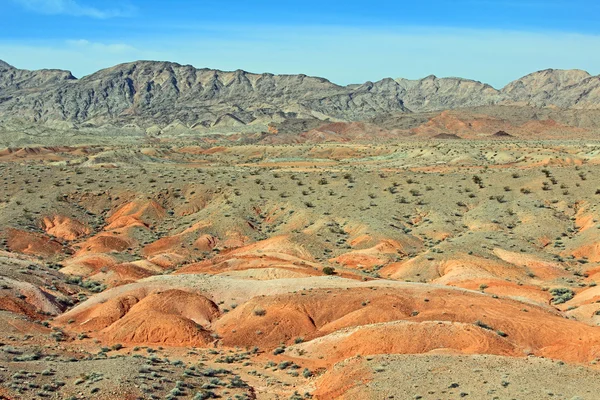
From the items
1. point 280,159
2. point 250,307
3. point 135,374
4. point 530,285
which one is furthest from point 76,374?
point 280,159

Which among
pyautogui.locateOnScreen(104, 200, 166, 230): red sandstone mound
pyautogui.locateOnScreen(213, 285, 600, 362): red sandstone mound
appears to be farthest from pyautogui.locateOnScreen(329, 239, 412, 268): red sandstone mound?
pyautogui.locateOnScreen(104, 200, 166, 230): red sandstone mound

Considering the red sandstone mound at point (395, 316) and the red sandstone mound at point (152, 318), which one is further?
the red sandstone mound at point (152, 318)

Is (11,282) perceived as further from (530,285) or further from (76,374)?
(530,285)

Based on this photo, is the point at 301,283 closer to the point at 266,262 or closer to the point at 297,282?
the point at 297,282

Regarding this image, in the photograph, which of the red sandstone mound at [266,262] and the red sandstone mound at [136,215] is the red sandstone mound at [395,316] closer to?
the red sandstone mound at [266,262]

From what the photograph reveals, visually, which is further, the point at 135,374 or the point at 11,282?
the point at 11,282

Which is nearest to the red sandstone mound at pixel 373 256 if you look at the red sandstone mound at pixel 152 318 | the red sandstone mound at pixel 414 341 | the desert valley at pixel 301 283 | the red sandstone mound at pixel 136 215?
the desert valley at pixel 301 283

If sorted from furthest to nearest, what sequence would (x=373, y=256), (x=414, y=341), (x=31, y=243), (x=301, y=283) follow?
1. (x=31, y=243)
2. (x=373, y=256)
3. (x=301, y=283)
4. (x=414, y=341)

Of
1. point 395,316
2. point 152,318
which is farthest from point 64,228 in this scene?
point 395,316

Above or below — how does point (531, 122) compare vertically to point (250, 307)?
above

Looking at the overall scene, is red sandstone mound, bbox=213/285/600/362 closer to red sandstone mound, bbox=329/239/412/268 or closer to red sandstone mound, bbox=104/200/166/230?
red sandstone mound, bbox=329/239/412/268

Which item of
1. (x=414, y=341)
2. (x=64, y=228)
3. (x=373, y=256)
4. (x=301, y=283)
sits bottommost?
(x=373, y=256)
